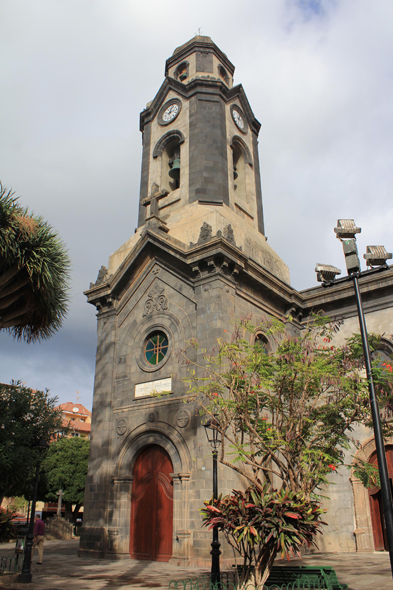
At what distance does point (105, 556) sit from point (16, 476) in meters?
5.05

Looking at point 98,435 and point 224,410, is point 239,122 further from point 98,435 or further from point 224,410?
point 224,410

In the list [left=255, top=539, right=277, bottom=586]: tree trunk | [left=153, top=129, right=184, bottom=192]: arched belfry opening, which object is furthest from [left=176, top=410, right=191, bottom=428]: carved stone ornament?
[left=153, top=129, right=184, bottom=192]: arched belfry opening

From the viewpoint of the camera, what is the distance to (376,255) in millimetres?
9180

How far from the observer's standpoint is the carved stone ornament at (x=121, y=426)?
17.8 m

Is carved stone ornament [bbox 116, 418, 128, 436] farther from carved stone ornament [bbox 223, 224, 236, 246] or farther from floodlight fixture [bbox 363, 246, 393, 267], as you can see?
floodlight fixture [bbox 363, 246, 393, 267]

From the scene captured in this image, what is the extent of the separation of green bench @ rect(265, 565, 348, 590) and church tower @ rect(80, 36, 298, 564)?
13.6 ft

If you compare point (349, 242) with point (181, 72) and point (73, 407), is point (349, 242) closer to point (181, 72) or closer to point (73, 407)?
point (181, 72)

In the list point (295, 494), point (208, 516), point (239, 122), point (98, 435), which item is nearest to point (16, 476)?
point (98, 435)

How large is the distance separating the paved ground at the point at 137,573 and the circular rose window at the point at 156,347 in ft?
22.5

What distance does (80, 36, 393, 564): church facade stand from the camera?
52.3 feet

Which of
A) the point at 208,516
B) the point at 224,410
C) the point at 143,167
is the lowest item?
the point at 208,516

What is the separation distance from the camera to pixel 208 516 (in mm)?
9320

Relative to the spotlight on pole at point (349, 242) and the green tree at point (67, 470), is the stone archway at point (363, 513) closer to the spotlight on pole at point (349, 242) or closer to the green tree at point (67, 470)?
the spotlight on pole at point (349, 242)

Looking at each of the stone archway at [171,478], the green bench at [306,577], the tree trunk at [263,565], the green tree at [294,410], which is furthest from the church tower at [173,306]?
the tree trunk at [263,565]
